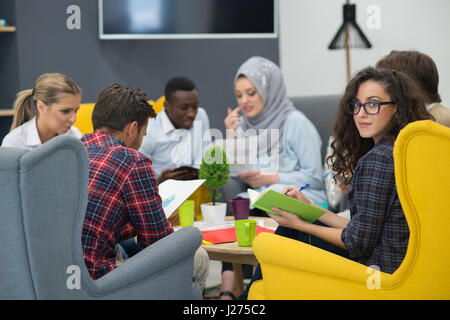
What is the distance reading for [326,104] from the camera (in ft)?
13.6

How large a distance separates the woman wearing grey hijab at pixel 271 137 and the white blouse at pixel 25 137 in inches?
46.3

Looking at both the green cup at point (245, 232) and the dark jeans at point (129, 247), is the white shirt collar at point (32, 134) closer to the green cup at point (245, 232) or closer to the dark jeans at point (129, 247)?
the dark jeans at point (129, 247)

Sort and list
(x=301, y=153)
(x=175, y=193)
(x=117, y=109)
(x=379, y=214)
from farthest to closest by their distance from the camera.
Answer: (x=301, y=153) → (x=175, y=193) → (x=117, y=109) → (x=379, y=214)

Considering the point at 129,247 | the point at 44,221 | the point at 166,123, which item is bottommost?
the point at 129,247

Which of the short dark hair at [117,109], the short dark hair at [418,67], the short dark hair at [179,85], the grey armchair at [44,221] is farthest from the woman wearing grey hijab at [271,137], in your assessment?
the grey armchair at [44,221]

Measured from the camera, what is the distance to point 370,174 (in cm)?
174

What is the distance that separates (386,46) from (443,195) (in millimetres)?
3479

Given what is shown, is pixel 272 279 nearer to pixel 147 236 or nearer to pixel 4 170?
pixel 147 236

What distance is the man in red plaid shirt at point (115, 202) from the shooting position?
181 centimetres

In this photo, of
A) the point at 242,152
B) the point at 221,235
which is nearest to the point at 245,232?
the point at 221,235

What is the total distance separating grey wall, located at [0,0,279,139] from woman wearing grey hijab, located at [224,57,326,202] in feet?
3.90

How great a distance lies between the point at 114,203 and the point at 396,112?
98cm

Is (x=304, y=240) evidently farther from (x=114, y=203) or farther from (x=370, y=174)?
(x=114, y=203)

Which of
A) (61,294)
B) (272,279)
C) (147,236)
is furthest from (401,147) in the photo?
(61,294)
